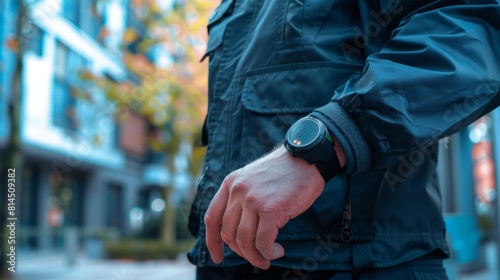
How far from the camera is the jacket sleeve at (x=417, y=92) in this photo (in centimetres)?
107

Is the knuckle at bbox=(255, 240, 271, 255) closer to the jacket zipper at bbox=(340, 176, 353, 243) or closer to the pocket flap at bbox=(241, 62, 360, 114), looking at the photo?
the jacket zipper at bbox=(340, 176, 353, 243)

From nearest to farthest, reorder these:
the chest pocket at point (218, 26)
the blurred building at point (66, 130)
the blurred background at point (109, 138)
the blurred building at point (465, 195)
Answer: the chest pocket at point (218, 26) → the blurred building at point (465, 195) → the blurred background at point (109, 138) → the blurred building at point (66, 130)

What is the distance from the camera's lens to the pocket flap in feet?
4.17

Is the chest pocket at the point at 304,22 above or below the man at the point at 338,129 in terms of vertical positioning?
above

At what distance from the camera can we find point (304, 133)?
1075mm

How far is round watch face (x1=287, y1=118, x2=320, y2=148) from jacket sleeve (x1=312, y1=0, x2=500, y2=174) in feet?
0.08

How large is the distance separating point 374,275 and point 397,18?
0.51 m

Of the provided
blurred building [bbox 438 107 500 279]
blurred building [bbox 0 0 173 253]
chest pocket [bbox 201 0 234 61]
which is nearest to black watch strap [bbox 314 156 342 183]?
chest pocket [bbox 201 0 234 61]

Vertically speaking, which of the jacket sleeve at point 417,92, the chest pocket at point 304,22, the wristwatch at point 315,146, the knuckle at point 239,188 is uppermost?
the chest pocket at point 304,22

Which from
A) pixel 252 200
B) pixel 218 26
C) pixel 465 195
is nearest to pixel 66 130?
pixel 465 195

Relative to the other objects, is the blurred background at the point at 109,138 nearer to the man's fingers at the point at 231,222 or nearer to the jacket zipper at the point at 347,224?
the jacket zipper at the point at 347,224

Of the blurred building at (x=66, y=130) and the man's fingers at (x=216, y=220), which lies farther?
the blurred building at (x=66, y=130)

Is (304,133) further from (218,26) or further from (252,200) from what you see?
(218,26)

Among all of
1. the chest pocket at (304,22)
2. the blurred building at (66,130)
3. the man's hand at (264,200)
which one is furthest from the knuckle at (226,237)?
the blurred building at (66,130)
